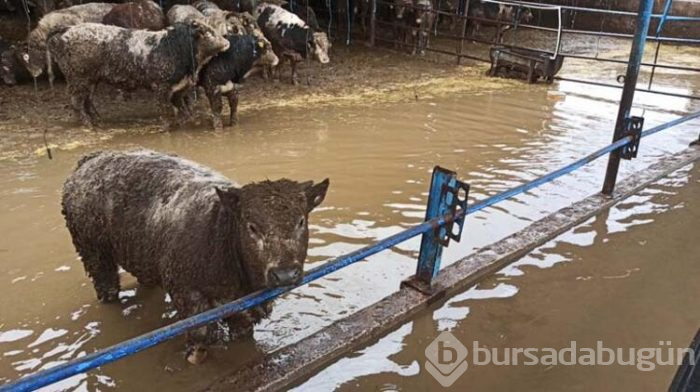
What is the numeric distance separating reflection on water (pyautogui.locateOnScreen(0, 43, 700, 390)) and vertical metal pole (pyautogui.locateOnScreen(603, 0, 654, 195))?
41 cm

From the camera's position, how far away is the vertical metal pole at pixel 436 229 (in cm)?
365

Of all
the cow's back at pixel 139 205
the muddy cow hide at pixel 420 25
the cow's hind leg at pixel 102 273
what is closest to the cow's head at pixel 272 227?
the cow's back at pixel 139 205

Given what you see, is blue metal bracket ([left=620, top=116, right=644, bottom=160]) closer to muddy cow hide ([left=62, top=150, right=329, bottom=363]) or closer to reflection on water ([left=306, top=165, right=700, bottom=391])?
reflection on water ([left=306, top=165, right=700, bottom=391])

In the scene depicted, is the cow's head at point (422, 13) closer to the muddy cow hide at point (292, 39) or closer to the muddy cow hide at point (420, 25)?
the muddy cow hide at point (420, 25)

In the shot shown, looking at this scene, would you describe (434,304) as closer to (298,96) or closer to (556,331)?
(556,331)

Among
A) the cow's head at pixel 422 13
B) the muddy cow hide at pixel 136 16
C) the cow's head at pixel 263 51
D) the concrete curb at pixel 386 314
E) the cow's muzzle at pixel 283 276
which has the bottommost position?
the concrete curb at pixel 386 314

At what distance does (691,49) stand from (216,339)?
63.1ft

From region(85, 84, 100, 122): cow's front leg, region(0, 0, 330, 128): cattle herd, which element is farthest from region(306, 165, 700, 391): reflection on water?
region(85, 84, 100, 122): cow's front leg

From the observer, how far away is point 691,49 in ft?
58.2

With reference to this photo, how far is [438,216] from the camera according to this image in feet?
12.2

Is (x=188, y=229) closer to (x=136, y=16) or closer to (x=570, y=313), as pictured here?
(x=570, y=313)

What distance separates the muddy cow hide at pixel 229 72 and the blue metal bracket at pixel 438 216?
525 cm

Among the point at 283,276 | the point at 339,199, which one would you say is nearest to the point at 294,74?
the point at 339,199

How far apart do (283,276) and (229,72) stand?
670 cm
